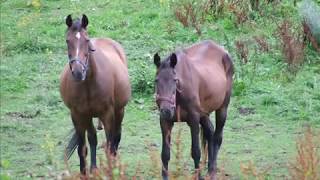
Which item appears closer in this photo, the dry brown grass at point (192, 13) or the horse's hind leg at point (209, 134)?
the horse's hind leg at point (209, 134)

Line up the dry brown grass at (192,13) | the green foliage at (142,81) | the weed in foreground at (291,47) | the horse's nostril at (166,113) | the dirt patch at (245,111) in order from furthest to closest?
the dry brown grass at (192,13), the weed in foreground at (291,47), the green foliage at (142,81), the dirt patch at (245,111), the horse's nostril at (166,113)

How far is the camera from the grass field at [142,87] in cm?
817

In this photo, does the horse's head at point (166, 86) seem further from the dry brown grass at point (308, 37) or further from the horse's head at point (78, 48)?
the dry brown grass at point (308, 37)

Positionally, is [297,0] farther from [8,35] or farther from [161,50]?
[8,35]

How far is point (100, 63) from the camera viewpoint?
23.9ft

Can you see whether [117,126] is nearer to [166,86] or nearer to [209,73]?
[209,73]

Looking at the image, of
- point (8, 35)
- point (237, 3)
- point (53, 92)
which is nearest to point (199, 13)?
point (237, 3)

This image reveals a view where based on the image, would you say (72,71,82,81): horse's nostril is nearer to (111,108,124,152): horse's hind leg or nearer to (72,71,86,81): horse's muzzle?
(72,71,86,81): horse's muzzle

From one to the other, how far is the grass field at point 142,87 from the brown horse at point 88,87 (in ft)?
1.34

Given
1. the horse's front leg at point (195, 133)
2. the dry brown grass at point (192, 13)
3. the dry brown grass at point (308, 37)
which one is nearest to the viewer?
the horse's front leg at point (195, 133)

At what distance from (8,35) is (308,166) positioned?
10054mm

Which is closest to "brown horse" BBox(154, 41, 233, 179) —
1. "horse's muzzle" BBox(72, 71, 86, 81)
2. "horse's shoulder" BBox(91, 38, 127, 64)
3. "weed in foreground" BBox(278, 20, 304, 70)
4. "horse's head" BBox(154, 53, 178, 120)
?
"horse's head" BBox(154, 53, 178, 120)

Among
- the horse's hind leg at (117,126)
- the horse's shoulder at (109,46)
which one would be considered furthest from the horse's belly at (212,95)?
the horse's shoulder at (109,46)

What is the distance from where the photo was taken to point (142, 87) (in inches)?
414
